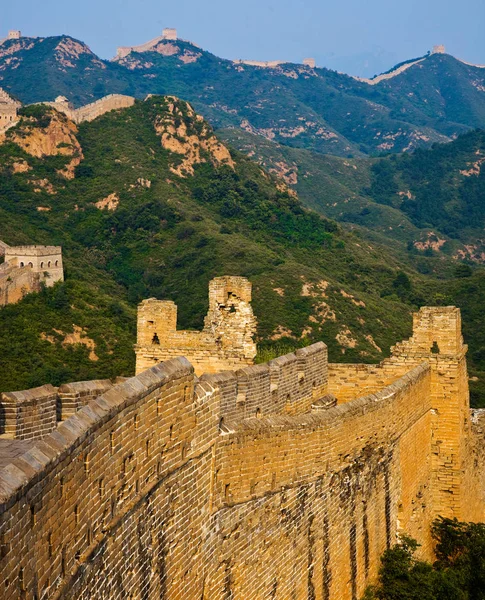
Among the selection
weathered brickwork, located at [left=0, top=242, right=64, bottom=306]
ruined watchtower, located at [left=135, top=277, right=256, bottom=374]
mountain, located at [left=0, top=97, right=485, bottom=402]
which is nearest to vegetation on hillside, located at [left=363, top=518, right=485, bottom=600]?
ruined watchtower, located at [left=135, top=277, right=256, bottom=374]

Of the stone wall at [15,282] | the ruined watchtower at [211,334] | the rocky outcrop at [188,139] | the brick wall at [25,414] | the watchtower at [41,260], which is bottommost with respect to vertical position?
the brick wall at [25,414]

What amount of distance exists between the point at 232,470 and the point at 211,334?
7.82 m

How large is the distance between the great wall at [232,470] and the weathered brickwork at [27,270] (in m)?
Result: 45.4

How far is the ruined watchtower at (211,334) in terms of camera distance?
61.6 feet

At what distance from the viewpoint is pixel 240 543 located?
11273mm

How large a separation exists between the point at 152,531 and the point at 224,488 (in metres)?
2.32

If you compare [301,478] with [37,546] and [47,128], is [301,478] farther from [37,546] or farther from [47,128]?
[47,128]

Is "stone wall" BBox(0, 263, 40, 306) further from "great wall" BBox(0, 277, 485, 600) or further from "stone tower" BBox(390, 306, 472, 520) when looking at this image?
"stone tower" BBox(390, 306, 472, 520)

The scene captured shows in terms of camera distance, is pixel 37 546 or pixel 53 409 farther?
pixel 53 409

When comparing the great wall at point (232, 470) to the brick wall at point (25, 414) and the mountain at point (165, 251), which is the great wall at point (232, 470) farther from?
the mountain at point (165, 251)

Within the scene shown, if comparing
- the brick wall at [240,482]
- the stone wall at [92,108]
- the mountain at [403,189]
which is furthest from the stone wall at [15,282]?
the mountain at [403,189]

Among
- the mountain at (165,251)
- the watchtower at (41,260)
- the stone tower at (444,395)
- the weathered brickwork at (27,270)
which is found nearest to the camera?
the stone tower at (444,395)

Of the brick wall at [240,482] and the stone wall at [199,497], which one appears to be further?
the brick wall at [240,482]

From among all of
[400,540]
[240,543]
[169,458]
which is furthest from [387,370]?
[169,458]
